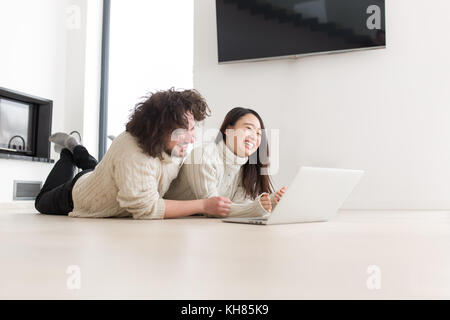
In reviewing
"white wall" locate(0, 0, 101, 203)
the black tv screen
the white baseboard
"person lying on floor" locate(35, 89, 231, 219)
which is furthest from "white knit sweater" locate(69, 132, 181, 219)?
"white wall" locate(0, 0, 101, 203)

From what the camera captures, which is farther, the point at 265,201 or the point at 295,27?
the point at 295,27

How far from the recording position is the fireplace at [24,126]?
3.81 m

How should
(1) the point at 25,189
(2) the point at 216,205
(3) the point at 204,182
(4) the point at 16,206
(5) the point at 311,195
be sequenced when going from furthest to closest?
(1) the point at 25,189
(4) the point at 16,206
(3) the point at 204,182
(2) the point at 216,205
(5) the point at 311,195

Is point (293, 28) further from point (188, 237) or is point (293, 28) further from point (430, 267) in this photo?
point (430, 267)

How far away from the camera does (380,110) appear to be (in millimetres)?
3412

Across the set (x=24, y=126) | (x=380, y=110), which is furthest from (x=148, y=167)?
(x=24, y=126)

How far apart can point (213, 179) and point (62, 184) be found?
85cm

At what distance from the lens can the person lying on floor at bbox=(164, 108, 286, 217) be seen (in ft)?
6.67

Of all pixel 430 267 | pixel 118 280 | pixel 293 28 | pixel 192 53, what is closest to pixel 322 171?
pixel 430 267

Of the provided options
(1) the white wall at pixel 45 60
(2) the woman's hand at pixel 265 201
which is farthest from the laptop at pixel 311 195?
(1) the white wall at pixel 45 60

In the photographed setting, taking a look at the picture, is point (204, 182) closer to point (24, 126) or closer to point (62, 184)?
point (62, 184)

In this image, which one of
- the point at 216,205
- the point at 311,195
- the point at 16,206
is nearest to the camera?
the point at 311,195

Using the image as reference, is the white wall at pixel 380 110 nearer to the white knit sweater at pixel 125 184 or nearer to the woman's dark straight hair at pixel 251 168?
the woman's dark straight hair at pixel 251 168

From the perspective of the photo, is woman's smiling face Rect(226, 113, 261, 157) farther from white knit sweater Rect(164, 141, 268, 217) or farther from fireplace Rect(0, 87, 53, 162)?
fireplace Rect(0, 87, 53, 162)
